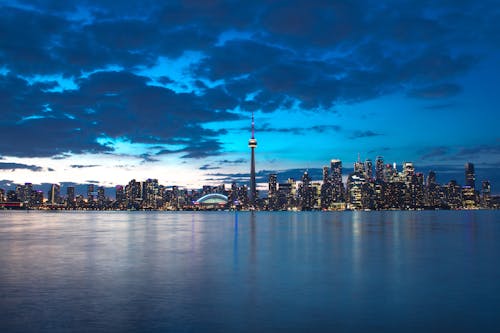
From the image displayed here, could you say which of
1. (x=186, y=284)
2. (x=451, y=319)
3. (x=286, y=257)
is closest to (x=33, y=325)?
(x=186, y=284)

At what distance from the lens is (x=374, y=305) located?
866 inches

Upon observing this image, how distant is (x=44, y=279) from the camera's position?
95.9ft

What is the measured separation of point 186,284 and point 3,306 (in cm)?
991

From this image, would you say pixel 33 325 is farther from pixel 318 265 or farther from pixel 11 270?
pixel 318 265

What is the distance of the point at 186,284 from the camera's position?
27750mm

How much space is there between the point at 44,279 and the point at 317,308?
1760cm

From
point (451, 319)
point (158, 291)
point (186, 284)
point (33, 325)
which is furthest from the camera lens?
point (186, 284)

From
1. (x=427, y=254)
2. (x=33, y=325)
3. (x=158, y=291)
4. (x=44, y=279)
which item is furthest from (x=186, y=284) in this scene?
(x=427, y=254)

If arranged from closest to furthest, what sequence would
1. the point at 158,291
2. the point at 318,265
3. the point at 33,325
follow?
the point at 33,325 → the point at 158,291 → the point at 318,265

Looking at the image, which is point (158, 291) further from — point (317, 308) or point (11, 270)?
point (11, 270)

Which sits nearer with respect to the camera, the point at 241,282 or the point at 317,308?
the point at 317,308

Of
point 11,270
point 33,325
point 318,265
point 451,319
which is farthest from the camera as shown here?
point 318,265

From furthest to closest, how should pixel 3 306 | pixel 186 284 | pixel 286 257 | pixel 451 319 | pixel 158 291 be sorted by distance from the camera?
pixel 286 257, pixel 186 284, pixel 158 291, pixel 3 306, pixel 451 319

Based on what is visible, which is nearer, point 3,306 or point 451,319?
point 451,319
